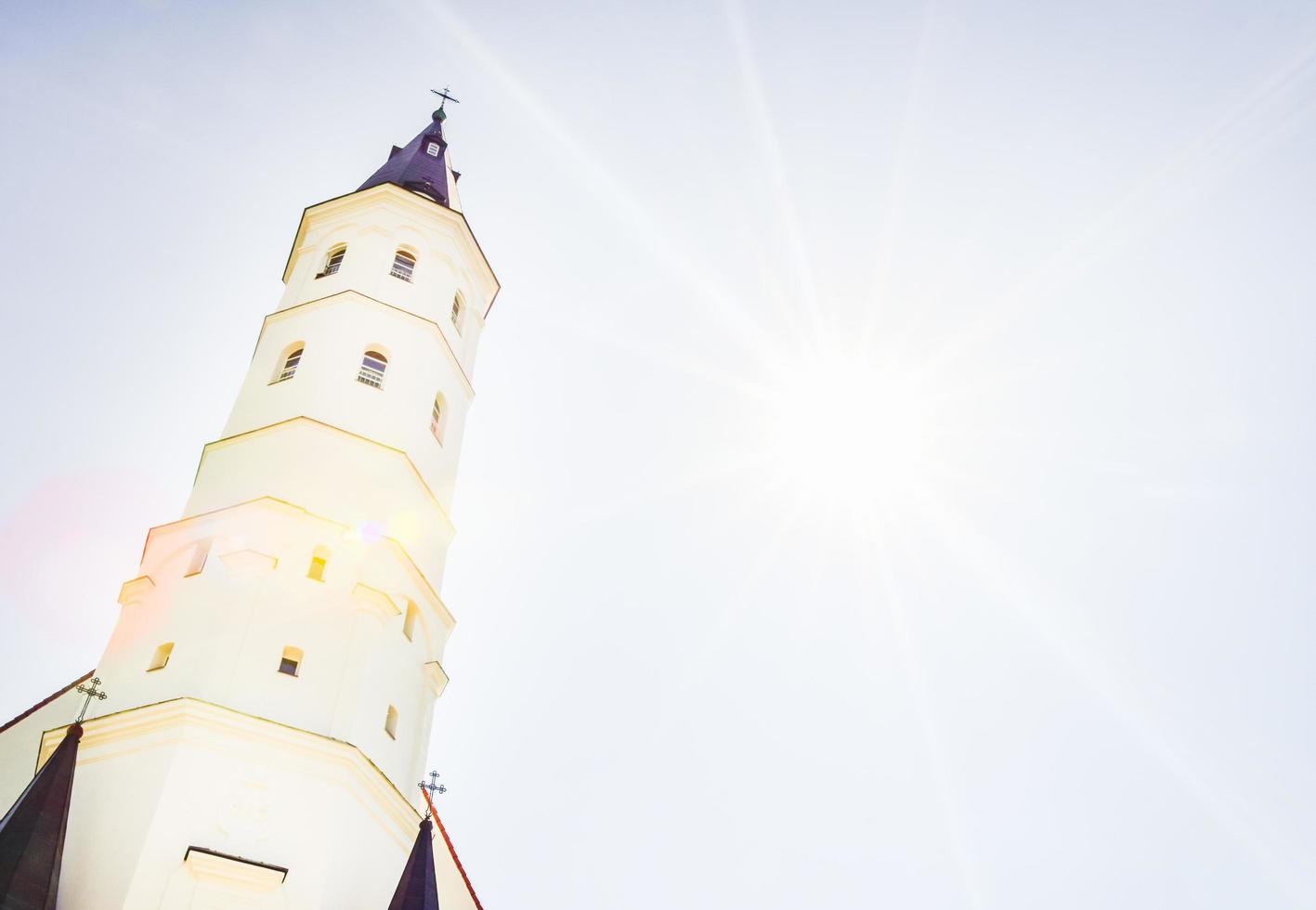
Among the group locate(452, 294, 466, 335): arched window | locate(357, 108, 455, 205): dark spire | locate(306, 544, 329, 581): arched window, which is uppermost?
locate(357, 108, 455, 205): dark spire

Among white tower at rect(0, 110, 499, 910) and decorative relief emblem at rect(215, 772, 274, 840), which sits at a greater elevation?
white tower at rect(0, 110, 499, 910)

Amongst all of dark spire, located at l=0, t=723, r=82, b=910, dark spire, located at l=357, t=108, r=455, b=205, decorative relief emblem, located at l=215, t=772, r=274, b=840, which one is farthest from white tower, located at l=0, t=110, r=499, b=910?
dark spire, located at l=357, t=108, r=455, b=205

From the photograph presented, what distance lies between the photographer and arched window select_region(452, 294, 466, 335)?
25.5 meters

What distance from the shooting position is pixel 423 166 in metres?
30.4

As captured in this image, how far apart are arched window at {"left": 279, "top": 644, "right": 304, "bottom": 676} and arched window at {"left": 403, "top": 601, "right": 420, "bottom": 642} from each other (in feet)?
7.81

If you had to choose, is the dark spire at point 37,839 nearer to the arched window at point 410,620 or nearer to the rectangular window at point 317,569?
the rectangular window at point 317,569

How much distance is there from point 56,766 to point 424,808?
5929 millimetres

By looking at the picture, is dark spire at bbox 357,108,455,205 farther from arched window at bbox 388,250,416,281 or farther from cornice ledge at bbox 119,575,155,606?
cornice ledge at bbox 119,575,155,606

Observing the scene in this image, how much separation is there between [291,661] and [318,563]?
2013 millimetres

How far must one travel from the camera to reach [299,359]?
22.3m

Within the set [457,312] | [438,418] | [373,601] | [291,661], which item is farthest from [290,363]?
[291,661]

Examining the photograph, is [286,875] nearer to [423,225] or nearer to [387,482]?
[387,482]

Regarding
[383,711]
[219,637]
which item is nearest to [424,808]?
[383,711]

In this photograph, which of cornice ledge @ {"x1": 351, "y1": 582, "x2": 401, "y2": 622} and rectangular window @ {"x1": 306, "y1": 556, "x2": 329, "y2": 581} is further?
rectangular window @ {"x1": 306, "y1": 556, "x2": 329, "y2": 581}
